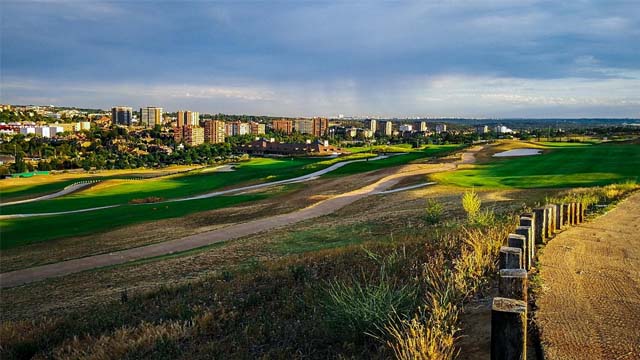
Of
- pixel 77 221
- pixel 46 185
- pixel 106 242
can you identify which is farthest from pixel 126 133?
pixel 106 242

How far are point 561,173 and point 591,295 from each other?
27624 mm

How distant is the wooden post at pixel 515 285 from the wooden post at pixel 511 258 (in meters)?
0.92

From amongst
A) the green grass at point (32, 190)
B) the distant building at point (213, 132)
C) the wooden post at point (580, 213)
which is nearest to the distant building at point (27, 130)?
the distant building at point (213, 132)

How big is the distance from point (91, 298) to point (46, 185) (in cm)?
6648

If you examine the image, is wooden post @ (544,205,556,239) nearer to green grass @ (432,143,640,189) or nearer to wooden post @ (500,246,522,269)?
wooden post @ (500,246,522,269)

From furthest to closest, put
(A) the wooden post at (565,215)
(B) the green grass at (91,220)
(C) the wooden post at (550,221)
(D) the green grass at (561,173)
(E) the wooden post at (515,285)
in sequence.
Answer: (B) the green grass at (91,220), (D) the green grass at (561,173), (A) the wooden post at (565,215), (C) the wooden post at (550,221), (E) the wooden post at (515,285)

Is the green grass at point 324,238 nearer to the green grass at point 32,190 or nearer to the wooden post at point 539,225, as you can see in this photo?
the wooden post at point 539,225

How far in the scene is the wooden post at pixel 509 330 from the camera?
13.6ft

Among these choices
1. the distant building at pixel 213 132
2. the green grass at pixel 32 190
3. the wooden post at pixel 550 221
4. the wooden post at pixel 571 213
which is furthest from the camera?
the distant building at pixel 213 132

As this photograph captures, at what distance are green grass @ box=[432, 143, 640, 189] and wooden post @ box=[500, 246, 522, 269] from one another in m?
21.6

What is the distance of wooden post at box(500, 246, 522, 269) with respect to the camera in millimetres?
5992

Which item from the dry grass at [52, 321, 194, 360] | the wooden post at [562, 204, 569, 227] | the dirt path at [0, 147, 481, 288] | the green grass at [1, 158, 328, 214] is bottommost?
the green grass at [1, 158, 328, 214]

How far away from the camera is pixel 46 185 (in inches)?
2790

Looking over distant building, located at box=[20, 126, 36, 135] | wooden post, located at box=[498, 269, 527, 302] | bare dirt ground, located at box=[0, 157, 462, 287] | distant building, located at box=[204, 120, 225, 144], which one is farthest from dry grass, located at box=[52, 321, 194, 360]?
distant building, located at box=[204, 120, 225, 144]
